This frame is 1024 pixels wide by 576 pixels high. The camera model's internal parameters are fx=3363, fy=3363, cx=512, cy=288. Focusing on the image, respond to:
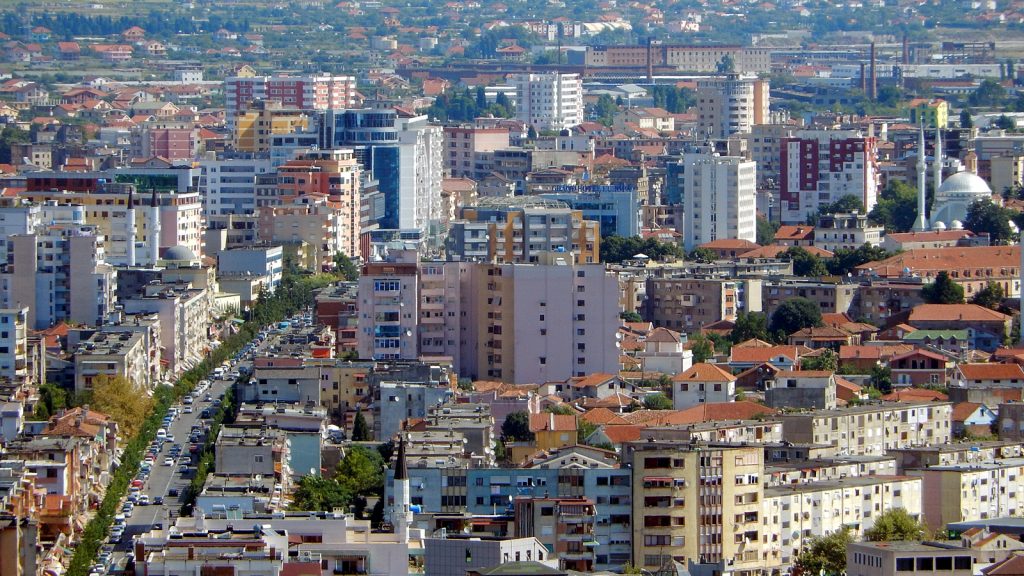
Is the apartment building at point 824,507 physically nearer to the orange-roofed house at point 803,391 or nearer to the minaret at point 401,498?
the minaret at point 401,498

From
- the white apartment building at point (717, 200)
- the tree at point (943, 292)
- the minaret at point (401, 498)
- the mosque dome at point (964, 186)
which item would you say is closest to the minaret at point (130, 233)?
the white apartment building at point (717, 200)

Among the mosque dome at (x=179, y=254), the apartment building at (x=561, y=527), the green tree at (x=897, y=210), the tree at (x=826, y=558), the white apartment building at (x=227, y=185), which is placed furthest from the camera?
the green tree at (x=897, y=210)

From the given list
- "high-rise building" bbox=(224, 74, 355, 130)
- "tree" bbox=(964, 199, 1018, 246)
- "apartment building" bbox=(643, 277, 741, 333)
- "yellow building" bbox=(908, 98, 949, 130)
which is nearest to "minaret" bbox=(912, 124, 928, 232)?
"tree" bbox=(964, 199, 1018, 246)

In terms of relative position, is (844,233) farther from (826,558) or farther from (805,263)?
(826,558)

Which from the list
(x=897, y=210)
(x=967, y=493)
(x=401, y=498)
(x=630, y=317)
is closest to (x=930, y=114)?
(x=897, y=210)

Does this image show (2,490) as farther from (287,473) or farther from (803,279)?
(803,279)

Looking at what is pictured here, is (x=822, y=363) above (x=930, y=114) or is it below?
below

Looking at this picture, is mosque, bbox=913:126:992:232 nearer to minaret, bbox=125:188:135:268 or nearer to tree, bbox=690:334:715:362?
minaret, bbox=125:188:135:268
